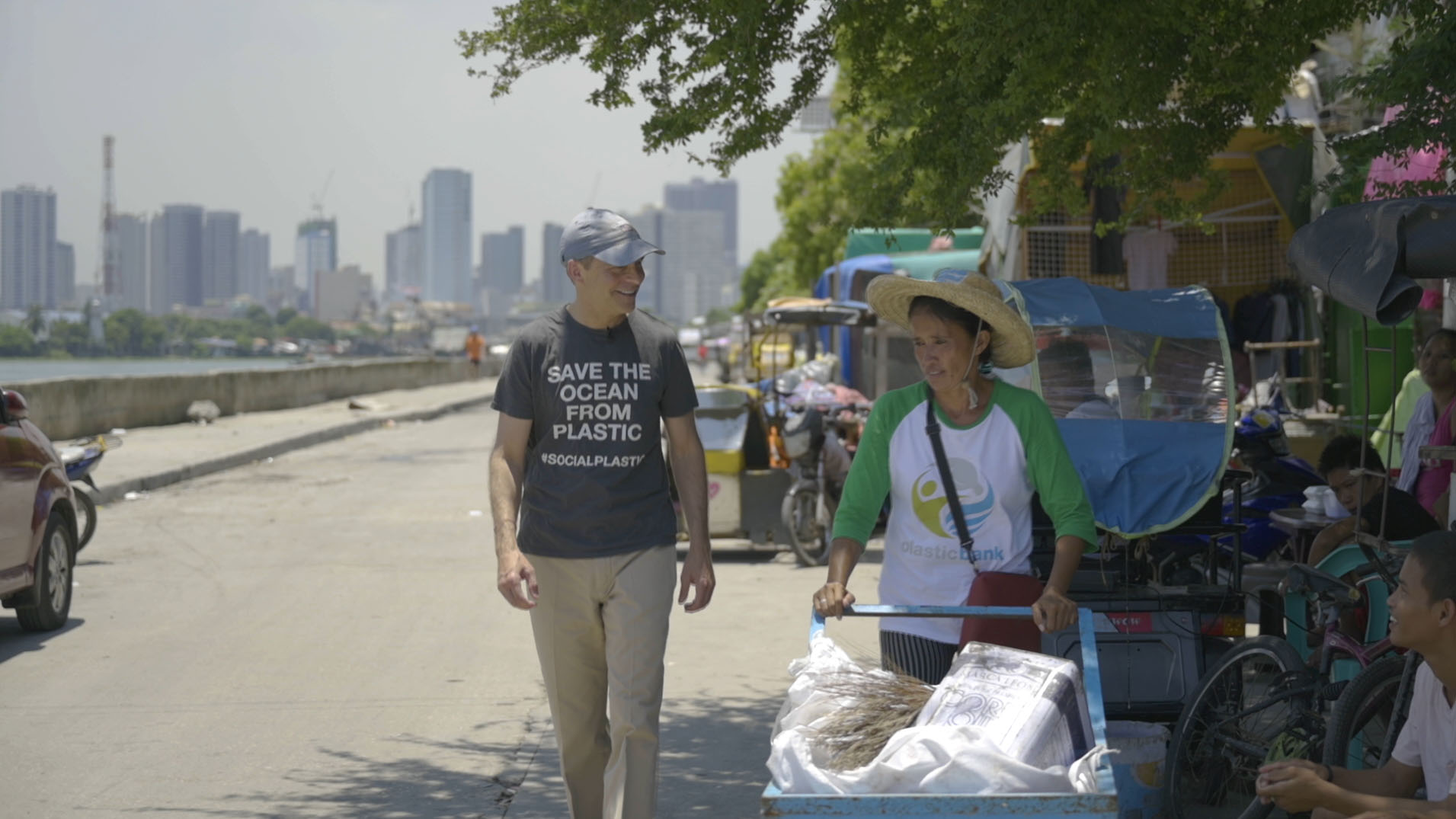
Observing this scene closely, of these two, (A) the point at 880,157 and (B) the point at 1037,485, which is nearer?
(B) the point at 1037,485

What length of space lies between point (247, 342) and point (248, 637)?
179ft

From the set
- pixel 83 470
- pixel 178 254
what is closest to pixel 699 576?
pixel 83 470

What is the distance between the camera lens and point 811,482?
40.8ft

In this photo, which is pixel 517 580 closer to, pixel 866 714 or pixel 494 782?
pixel 866 714

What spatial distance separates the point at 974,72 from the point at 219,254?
17841 centimetres

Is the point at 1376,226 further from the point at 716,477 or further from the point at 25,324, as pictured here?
the point at 25,324

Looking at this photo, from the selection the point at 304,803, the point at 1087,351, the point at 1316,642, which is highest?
the point at 1087,351

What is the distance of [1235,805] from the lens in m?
5.45

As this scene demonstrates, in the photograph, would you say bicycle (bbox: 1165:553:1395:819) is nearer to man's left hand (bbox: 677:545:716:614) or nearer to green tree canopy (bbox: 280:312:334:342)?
man's left hand (bbox: 677:545:716:614)

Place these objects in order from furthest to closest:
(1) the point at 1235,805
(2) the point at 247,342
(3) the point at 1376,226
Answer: (2) the point at 247,342, (1) the point at 1235,805, (3) the point at 1376,226

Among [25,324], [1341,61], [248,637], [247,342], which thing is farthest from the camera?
[247,342]

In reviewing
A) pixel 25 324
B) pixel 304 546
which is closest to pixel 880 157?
pixel 304 546

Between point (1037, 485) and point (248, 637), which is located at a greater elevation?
point (1037, 485)

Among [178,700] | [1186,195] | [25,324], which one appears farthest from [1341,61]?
[25,324]
